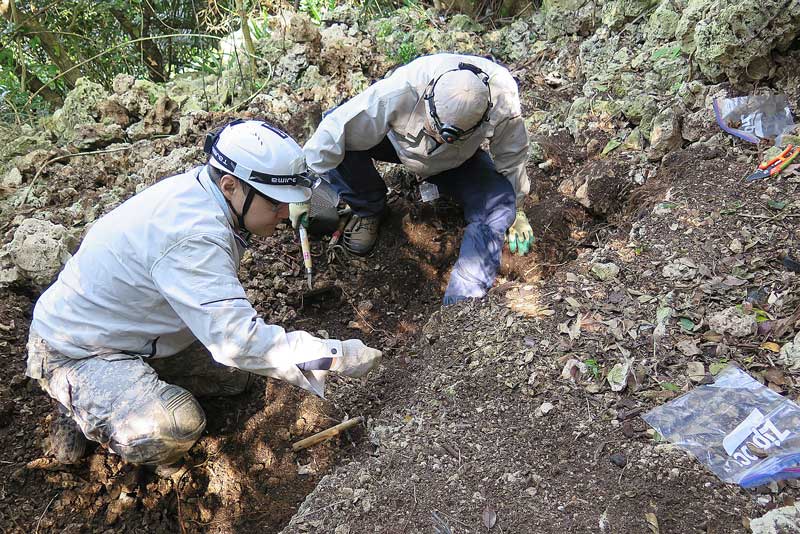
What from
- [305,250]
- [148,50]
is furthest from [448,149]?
[148,50]

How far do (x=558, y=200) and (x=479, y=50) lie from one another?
2.38m

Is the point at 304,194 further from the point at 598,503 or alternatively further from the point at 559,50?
the point at 559,50

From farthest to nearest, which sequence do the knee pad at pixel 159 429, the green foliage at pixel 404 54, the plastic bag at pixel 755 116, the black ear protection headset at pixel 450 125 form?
the green foliage at pixel 404 54 < the plastic bag at pixel 755 116 < the black ear protection headset at pixel 450 125 < the knee pad at pixel 159 429

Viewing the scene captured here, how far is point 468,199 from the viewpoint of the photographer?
3.57 m

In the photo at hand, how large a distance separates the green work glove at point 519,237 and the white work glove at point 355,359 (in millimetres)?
1498

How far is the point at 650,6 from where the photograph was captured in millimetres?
4566

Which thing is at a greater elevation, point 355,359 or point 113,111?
point 113,111

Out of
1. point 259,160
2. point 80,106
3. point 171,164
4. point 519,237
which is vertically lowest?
point 519,237

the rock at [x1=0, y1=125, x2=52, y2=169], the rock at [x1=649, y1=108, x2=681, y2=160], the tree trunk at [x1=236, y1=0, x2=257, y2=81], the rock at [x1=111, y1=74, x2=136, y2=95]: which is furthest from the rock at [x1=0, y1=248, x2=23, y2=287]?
the rock at [x1=649, y1=108, x2=681, y2=160]

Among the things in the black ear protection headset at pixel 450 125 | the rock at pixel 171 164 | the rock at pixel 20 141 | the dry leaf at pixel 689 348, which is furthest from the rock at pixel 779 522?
the rock at pixel 20 141

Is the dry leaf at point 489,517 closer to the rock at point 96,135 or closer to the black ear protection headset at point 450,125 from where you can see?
→ the black ear protection headset at point 450,125

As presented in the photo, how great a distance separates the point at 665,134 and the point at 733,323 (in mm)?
1631

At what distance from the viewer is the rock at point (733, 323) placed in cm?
236

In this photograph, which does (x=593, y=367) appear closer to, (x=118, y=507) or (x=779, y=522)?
(x=779, y=522)
